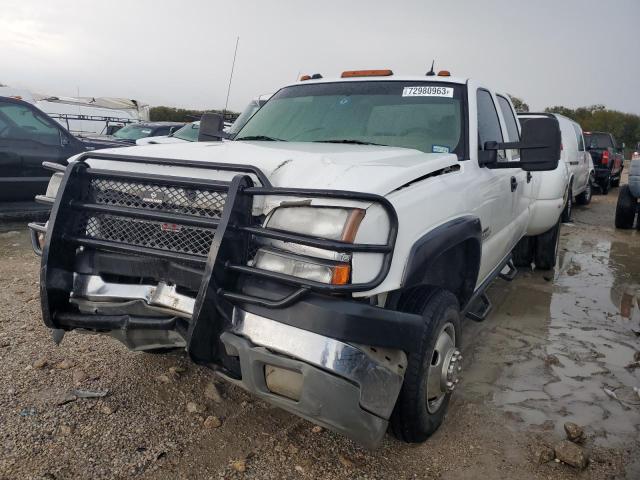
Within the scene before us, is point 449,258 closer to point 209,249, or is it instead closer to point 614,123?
point 209,249

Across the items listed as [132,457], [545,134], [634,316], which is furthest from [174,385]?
[634,316]

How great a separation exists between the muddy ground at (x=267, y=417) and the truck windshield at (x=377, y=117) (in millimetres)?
1556

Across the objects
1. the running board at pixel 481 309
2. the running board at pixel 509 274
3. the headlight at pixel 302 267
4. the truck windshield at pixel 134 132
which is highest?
the truck windshield at pixel 134 132

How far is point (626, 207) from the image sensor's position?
9242 millimetres

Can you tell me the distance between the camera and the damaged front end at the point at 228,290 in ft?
6.42

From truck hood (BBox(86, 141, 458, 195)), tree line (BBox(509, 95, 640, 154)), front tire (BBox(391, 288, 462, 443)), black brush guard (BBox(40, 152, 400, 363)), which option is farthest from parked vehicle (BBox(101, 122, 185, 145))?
tree line (BBox(509, 95, 640, 154))

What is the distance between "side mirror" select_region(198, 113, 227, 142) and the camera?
408 cm

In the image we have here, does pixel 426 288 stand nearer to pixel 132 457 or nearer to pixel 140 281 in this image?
pixel 140 281

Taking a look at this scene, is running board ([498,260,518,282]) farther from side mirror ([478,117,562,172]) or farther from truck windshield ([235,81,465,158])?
truck windshield ([235,81,465,158])

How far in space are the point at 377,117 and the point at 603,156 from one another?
14.4 meters

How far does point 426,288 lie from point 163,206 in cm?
125

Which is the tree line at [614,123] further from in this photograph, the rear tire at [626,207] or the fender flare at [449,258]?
the fender flare at [449,258]

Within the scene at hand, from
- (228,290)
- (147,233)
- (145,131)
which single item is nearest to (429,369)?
(228,290)

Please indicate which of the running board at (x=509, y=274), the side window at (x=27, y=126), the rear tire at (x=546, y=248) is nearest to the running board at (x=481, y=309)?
the running board at (x=509, y=274)
